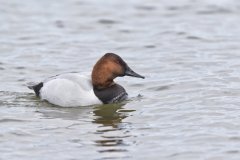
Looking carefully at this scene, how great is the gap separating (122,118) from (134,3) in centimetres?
897

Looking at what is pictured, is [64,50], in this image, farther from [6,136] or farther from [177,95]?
[6,136]

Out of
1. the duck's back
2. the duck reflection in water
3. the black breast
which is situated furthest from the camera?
the black breast

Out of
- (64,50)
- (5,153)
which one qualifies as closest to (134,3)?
(64,50)

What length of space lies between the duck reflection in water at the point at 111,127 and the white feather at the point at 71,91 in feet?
0.68

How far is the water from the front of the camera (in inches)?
341

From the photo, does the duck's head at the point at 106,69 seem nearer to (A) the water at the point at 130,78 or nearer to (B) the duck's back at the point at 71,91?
(B) the duck's back at the point at 71,91

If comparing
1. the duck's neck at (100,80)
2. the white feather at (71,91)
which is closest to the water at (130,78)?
the white feather at (71,91)

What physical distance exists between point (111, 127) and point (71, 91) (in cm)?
122

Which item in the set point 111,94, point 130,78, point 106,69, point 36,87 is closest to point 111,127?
point 111,94

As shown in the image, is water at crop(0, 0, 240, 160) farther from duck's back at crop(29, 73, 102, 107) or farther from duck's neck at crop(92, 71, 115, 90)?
duck's neck at crop(92, 71, 115, 90)

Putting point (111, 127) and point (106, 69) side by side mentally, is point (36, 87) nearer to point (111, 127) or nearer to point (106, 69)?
point (106, 69)

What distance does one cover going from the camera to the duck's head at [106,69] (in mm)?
10633

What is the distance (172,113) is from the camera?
10.1 metres

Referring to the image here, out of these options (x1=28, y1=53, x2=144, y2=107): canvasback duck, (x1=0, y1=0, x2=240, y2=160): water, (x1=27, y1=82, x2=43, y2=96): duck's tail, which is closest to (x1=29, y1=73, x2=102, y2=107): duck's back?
(x1=28, y1=53, x2=144, y2=107): canvasback duck
